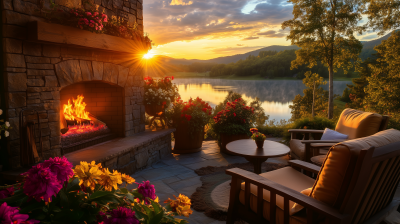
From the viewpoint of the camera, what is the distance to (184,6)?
18.6 feet

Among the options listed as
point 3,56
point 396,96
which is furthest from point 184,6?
point 396,96

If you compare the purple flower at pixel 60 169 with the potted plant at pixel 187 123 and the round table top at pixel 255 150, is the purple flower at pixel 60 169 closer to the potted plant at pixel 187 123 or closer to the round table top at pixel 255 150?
the round table top at pixel 255 150

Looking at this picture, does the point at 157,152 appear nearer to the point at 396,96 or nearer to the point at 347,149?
the point at 347,149

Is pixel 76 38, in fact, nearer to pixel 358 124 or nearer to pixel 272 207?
pixel 272 207

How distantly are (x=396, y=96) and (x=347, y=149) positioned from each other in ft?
32.6

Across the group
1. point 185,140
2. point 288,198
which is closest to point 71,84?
point 185,140

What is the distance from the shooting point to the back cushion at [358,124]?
10.9ft

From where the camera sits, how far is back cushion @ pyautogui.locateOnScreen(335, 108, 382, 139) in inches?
131

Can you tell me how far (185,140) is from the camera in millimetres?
5105

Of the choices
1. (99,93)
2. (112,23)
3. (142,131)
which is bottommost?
(142,131)

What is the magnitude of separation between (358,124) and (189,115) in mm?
2848

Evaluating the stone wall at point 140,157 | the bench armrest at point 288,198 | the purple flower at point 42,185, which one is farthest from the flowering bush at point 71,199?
the stone wall at point 140,157

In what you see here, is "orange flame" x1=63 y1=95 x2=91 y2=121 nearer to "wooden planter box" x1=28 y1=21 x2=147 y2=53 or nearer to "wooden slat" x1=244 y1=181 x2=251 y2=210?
"wooden planter box" x1=28 y1=21 x2=147 y2=53

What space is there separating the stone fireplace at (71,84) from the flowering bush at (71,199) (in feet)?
6.53
